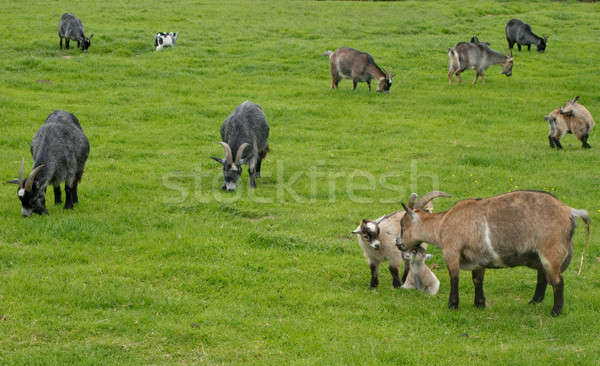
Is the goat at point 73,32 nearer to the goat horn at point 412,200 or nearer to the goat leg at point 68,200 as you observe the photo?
the goat leg at point 68,200

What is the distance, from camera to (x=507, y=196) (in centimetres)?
912

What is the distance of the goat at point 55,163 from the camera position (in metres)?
12.7

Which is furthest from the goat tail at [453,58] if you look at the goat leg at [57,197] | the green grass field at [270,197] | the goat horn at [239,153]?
the goat leg at [57,197]

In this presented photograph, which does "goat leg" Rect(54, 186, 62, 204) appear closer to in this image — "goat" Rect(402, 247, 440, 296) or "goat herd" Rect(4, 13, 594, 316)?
"goat herd" Rect(4, 13, 594, 316)

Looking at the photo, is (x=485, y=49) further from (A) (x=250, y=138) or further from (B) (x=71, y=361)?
(B) (x=71, y=361)

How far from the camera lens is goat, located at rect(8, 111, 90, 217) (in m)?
12.7

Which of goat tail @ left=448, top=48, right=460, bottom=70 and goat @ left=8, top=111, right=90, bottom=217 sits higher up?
goat tail @ left=448, top=48, right=460, bottom=70

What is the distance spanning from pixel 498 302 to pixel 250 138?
26.5 feet

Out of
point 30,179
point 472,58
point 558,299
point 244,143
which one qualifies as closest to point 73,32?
Result: point 472,58

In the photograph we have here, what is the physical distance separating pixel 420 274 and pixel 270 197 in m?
5.47

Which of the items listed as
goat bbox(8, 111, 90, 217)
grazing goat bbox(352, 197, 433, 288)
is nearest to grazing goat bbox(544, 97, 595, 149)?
grazing goat bbox(352, 197, 433, 288)

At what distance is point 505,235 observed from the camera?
884cm

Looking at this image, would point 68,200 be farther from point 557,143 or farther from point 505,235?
point 557,143

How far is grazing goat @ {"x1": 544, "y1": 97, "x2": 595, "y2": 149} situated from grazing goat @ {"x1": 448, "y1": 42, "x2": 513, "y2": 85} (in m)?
8.57
